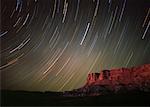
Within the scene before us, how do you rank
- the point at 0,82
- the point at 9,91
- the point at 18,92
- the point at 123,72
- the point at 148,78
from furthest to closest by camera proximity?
the point at 123,72
the point at 148,78
the point at 18,92
the point at 9,91
the point at 0,82

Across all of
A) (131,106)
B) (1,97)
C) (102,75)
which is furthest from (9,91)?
(102,75)

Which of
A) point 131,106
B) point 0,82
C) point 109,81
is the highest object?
point 0,82

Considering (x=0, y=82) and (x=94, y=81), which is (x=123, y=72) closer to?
(x=94, y=81)

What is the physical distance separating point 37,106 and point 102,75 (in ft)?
139

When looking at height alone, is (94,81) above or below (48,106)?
below

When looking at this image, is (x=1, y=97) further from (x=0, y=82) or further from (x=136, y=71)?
(x=136, y=71)

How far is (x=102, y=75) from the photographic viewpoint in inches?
1850

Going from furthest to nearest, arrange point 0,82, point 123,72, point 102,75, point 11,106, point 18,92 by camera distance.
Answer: point 102,75
point 123,72
point 18,92
point 0,82
point 11,106

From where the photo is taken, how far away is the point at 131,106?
5.72 metres

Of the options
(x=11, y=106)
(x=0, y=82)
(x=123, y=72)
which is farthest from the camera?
(x=123, y=72)

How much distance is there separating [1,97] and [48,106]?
3.54 ft

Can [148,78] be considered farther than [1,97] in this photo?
Yes

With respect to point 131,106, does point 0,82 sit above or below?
above

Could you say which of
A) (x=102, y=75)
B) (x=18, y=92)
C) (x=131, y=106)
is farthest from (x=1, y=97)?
(x=102, y=75)
